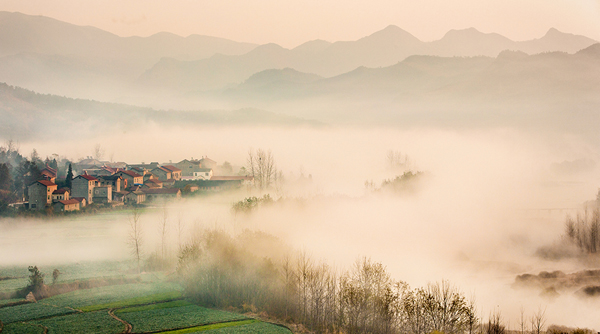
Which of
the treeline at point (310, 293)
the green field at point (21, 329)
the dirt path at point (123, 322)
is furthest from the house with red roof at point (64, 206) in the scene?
the green field at point (21, 329)

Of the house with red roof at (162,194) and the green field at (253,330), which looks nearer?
the green field at (253,330)

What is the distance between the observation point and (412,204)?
214 ft

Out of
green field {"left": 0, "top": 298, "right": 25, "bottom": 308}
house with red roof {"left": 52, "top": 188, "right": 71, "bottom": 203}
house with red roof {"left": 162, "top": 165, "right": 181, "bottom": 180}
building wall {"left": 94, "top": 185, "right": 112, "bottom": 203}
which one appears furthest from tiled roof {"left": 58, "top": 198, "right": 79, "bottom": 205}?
green field {"left": 0, "top": 298, "right": 25, "bottom": 308}

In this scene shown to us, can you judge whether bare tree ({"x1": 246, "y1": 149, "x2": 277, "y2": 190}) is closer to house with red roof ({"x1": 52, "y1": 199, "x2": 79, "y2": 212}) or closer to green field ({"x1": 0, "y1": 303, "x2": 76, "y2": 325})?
house with red roof ({"x1": 52, "y1": 199, "x2": 79, "y2": 212})

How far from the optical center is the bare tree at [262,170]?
76375 millimetres

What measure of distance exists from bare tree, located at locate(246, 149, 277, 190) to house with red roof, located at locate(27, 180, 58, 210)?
3165 centimetres

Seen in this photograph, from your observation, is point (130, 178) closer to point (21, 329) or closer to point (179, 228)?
point (179, 228)

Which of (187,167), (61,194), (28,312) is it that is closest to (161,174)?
(187,167)

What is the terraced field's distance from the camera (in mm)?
28594

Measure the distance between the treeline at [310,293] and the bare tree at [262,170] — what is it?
36.5 meters

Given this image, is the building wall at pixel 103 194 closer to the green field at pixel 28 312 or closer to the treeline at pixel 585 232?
the green field at pixel 28 312

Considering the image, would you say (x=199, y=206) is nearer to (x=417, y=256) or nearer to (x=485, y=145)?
(x=417, y=256)

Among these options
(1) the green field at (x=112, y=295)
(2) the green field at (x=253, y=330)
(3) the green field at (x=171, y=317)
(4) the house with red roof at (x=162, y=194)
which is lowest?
(2) the green field at (x=253, y=330)

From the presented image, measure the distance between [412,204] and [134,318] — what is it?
45451 mm
